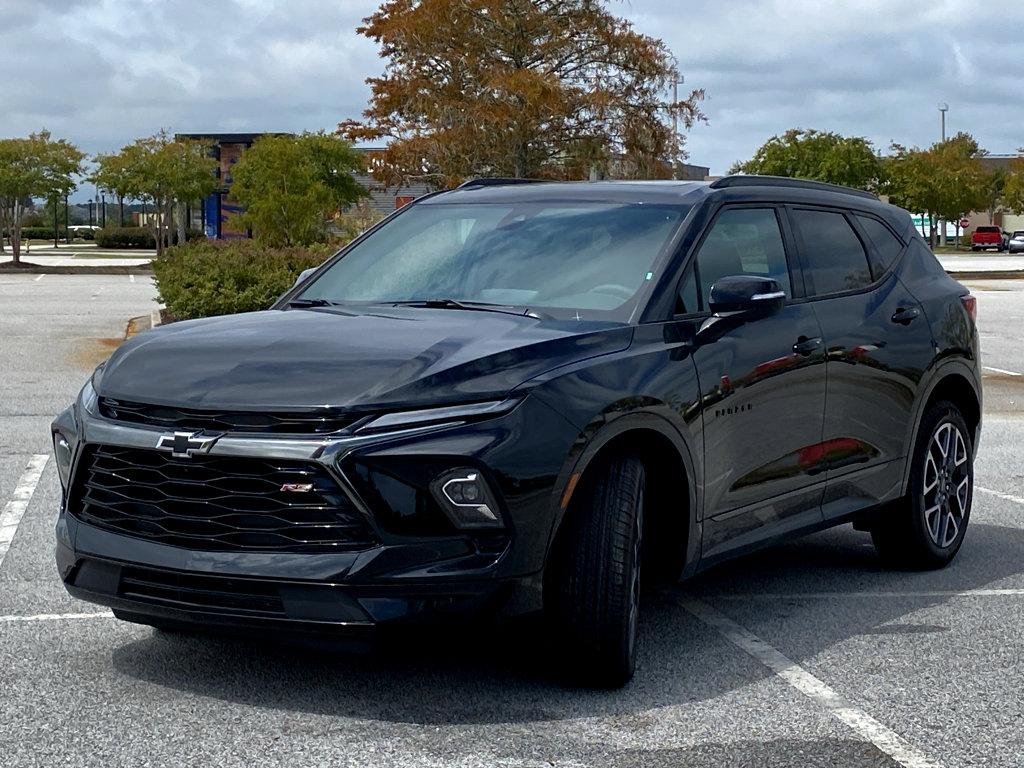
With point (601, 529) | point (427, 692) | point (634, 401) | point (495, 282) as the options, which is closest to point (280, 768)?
point (427, 692)

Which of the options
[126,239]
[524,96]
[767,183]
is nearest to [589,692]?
[767,183]

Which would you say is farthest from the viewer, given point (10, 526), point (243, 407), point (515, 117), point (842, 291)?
point (515, 117)

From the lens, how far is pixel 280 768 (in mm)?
4406

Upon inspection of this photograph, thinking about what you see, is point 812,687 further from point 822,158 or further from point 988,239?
point 988,239

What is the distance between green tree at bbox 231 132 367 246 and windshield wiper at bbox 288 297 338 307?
27184 mm

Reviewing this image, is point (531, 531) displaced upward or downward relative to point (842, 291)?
downward

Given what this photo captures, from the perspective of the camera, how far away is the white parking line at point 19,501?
7.91m

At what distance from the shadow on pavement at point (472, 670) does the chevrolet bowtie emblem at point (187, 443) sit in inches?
27.0

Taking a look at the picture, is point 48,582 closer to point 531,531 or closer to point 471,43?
point 531,531

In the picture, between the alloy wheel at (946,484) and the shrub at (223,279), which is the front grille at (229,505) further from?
the shrub at (223,279)

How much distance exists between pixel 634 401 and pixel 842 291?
198cm

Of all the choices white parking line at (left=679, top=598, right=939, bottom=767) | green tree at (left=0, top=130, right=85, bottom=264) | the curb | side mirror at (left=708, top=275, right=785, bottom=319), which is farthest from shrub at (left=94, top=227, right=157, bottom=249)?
side mirror at (left=708, top=275, right=785, bottom=319)

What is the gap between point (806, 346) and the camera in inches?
250

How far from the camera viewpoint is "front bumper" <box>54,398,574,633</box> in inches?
182
